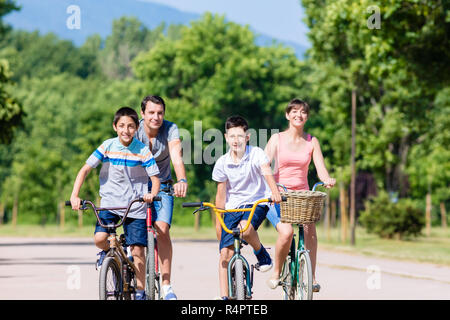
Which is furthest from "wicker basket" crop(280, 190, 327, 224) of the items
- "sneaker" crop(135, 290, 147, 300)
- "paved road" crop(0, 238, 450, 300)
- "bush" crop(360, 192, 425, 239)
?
"bush" crop(360, 192, 425, 239)

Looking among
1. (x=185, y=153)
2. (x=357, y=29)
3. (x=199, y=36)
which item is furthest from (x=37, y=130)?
(x=357, y=29)

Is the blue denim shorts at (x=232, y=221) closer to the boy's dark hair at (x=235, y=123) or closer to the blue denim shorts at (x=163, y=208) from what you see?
the blue denim shorts at (x=163, y=208)

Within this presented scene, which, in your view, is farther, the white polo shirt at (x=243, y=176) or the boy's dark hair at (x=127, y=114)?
the white polo shirt at (x=243, y=176)

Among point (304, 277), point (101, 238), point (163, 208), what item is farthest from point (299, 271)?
point (101, 238)

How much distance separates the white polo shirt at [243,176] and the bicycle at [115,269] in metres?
0.71

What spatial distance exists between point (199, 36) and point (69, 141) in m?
24.7

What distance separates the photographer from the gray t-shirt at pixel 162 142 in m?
8.71

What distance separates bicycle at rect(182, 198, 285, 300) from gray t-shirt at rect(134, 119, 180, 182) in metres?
0.68

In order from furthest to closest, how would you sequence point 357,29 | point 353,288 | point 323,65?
point 323,65 < point 357,29 < point 353,288

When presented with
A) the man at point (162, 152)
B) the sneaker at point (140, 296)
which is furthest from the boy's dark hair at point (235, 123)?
the sneaker at point (140, 296)

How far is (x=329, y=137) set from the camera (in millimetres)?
50438

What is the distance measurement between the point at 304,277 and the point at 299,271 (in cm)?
12

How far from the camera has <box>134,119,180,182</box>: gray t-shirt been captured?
343 inches

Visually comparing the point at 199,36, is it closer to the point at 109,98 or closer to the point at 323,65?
the point at 323,65
